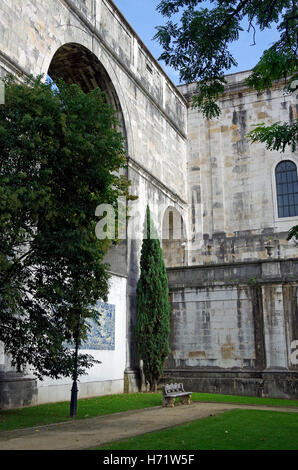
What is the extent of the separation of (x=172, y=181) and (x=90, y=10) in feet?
31.2

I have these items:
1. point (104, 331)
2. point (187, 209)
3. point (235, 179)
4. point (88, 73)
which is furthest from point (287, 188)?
point (104, 331)

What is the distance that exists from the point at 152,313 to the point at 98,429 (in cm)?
978

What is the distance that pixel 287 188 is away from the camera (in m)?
26.3

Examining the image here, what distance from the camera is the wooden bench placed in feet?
45.9

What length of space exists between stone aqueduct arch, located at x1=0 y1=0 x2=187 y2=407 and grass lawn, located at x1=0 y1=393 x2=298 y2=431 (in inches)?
30.3

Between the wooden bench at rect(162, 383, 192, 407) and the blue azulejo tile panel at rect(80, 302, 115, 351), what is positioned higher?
the blue azulejo tile panel at rect(80, 302, 115, 351)

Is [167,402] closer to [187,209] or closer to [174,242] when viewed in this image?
[174,242]

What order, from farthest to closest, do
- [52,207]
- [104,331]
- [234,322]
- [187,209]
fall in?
[187,209] < [234,322] < [104,331] < [52,207]

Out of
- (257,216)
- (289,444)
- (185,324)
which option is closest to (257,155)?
(257,216)

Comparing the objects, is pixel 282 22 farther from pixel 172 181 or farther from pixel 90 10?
pixel 172 181

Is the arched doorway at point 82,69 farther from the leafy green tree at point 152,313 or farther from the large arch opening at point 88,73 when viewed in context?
the leafy green tree at point 152,313

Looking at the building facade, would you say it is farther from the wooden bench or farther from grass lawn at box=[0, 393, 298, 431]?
the wooden bench

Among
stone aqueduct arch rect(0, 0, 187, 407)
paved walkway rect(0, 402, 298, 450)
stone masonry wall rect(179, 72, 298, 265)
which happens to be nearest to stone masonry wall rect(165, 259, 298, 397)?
stone aqueduct arch rect(0, 0, 187, 407)
